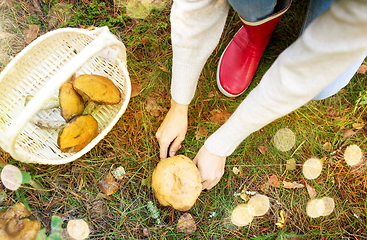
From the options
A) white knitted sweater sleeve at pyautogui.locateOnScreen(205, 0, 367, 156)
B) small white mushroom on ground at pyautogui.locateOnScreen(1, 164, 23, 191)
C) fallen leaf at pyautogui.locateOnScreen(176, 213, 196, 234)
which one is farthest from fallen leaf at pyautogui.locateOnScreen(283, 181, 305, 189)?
small white mushroom on ground at pyautogui.locateOnScreen(1, 164, 23, 191)

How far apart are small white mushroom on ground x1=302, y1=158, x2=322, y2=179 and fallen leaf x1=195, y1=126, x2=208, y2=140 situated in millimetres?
1078

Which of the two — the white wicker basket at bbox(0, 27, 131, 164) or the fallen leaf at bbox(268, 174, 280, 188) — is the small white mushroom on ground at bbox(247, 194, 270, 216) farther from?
the white wicker basket at bbox(0, 27, 131, 164)

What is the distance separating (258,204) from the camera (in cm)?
208

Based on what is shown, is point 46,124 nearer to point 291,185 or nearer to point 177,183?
point 177,183

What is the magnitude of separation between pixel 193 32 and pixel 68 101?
1058 mm

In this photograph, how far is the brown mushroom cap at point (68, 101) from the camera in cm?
161

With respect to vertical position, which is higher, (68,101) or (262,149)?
(68,101)

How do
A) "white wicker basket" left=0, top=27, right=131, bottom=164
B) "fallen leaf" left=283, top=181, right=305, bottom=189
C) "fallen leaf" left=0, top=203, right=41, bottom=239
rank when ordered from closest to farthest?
1. "fallen leaf" left=0, top=203, right=41, bottom=239
2. "white wicker basket" left=0, top=27, right=131, bottom=164
3. "fallen leaf" left=283, top=181, right=305, bottom=189

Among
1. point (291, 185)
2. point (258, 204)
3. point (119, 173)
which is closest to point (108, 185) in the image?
point (119, 173)

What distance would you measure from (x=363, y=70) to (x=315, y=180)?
1.34 m

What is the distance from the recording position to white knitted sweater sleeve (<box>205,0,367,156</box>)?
76cm

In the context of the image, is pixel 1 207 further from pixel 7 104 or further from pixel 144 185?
pixel 144 185

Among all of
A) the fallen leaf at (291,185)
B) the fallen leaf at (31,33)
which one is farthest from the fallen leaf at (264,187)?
the fallen leaf at (31,33)

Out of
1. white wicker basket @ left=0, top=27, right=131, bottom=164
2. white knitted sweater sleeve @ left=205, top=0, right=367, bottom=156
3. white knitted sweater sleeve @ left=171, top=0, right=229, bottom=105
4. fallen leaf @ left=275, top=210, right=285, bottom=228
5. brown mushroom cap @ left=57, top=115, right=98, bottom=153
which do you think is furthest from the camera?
fallen leaf @ left=275, top=210, right=285, bottom=228
